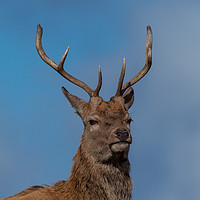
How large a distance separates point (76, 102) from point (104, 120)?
1.08 m

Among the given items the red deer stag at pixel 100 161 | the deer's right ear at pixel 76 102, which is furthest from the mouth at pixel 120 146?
the deer's right ear at pixel 76 102

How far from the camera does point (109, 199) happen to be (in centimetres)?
852

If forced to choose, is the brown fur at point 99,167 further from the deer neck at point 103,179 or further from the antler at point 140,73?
the antler at point 140,73

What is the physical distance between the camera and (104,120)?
28.3 feet

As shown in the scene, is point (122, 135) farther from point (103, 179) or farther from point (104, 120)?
point (103, 179)

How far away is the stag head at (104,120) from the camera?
8.27 m

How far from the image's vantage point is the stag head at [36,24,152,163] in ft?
27.1

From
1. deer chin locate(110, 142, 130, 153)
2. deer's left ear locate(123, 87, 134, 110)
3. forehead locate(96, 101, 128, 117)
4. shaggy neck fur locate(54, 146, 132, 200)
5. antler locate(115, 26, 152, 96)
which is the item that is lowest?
shaggy neck fur locate(54, 146, 132, 200)

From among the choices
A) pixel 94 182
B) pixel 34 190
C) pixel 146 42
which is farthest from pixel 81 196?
pixel 146 42

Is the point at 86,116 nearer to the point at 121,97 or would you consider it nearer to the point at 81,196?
the point at 121,97

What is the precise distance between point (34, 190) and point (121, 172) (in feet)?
7.20

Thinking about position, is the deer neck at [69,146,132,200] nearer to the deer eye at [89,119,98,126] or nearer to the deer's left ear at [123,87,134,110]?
the deer eye at [89,119,98,126]

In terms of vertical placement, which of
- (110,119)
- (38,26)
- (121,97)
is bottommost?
(110,119)

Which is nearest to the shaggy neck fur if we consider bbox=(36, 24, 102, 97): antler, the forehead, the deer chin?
the deer chin
